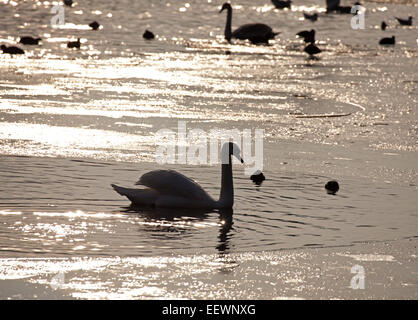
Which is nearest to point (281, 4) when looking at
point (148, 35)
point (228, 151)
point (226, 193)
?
point (148, 35)

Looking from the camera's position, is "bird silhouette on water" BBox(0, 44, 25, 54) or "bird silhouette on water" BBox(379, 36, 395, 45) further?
"bird silhouette on water" BBox(379, 36, 395, 45)

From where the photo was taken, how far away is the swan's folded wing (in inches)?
560

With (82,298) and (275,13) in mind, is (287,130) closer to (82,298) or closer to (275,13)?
(82,298)

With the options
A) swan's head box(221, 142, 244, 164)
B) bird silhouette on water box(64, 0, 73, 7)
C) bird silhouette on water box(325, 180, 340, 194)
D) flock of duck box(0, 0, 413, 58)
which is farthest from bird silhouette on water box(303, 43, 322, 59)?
bird silhouette on water box(64, 0, 73, 7)

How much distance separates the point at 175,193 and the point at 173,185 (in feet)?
0.40

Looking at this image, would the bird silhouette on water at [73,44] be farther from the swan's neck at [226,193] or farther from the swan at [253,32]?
the swan's neck at [226,193]

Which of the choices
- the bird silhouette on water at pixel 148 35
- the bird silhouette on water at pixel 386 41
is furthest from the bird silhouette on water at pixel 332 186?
A: the bird silhouette on water at pixel 386 41

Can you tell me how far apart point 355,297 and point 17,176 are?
21.2 ft

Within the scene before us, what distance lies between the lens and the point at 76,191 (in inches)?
580

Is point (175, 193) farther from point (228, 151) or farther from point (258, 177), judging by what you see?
point (258, 177)

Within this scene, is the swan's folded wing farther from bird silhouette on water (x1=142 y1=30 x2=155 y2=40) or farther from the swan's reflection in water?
bird silhouette on water (x1=142 y1=30 x2=155 y2=40)

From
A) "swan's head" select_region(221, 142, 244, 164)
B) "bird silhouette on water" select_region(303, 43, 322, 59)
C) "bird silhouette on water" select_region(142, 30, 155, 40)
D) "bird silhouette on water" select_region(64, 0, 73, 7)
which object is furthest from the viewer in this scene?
"bird silhouette on water" select_region(64, 0, 73, 7)

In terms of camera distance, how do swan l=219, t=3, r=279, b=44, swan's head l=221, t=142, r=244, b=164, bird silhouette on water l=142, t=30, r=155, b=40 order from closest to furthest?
swan's head l=221, t=142, r=244, b=164 < bird silhouette on water l=142, t=30, r=155, b=40 < swan l=219, t=3, r=279, b=44

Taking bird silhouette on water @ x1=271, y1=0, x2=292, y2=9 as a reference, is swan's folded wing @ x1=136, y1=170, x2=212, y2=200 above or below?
below
